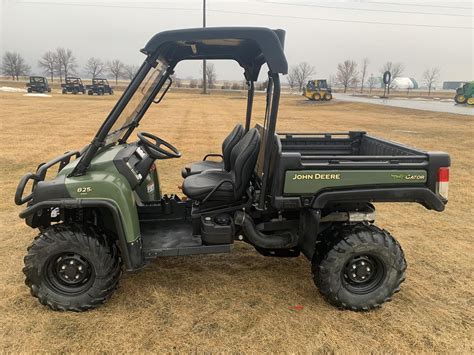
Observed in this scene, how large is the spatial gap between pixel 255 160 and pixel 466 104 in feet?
120

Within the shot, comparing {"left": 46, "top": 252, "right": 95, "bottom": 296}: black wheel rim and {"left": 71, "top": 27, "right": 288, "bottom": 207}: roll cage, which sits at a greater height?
{"left": 71, "top": 27, "right": 288, "bottom": 207}: roll cage

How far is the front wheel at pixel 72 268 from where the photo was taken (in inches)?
114

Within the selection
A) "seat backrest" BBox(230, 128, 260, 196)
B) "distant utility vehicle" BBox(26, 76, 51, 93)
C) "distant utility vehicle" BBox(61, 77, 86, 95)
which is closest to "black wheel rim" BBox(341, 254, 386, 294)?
"seat backrest" BBox(230, 128, 260, 196)

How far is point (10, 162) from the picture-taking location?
7.87 meters

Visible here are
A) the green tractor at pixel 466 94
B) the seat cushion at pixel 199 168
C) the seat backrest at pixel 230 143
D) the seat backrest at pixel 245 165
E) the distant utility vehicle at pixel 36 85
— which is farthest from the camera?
the distant utility vehicle at pixel 36 85

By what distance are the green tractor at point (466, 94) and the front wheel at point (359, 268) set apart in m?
35.1

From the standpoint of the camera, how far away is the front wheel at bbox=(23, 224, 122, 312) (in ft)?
9.52

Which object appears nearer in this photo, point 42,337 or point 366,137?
point 42,337

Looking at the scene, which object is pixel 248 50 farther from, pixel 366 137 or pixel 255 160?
pixel 366 137

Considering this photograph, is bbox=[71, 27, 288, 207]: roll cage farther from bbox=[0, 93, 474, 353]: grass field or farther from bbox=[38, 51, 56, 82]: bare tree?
bbox=[38, 51, 56, 82]: bare tree

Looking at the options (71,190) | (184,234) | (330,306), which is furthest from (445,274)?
(71,190)

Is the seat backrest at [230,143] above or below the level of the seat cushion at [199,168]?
above

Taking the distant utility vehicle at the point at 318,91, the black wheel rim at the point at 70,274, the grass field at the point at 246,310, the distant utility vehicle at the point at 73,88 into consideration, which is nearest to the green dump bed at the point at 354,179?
the grass field at the point at 246,310

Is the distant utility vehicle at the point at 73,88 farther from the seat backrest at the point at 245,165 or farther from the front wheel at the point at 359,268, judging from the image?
the front wheel at the point at 359,268
